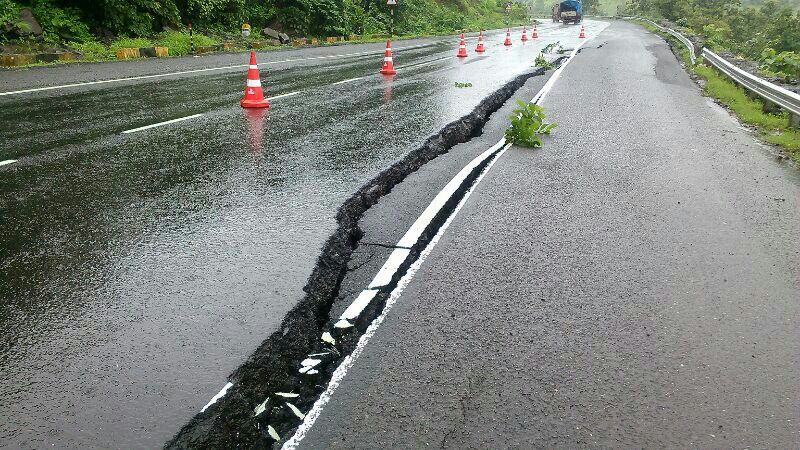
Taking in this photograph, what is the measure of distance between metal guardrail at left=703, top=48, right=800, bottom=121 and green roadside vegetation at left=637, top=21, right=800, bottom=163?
0.25 metres

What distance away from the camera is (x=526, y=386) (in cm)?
272

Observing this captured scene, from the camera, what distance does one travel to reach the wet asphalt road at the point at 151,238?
254cm

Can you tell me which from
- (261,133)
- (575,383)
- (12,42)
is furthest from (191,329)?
(12,42)

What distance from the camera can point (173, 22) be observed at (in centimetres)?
1995

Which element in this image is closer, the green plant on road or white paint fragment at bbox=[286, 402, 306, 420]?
white paint fragment at bbox=[286, 402, 306, 420]

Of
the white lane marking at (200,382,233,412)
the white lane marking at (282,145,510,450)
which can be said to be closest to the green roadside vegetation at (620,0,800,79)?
the white lane marking at (282,145,510,450)

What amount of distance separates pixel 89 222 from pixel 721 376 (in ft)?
13.6

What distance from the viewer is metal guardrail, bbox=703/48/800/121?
29.0ft

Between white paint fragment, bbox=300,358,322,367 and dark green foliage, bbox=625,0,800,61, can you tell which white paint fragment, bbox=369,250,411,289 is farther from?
dark green foliage, bbox=625,0,800,61

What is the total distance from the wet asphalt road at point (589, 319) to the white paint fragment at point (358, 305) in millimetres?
118

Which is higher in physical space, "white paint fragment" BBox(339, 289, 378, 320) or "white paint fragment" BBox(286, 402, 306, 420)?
"white paint fragment" BBox(339, 289, 378, 320)

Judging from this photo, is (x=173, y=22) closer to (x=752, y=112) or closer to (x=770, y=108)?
(x=752, y=112)

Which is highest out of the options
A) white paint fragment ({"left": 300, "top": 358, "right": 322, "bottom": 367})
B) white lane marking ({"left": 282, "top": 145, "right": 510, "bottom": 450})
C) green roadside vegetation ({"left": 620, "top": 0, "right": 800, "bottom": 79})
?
green roadside vegetation ({"left": 620, "top": 0, "right": 800, "bottom": 79})

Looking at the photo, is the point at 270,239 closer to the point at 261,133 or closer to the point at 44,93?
the point at 261,133
